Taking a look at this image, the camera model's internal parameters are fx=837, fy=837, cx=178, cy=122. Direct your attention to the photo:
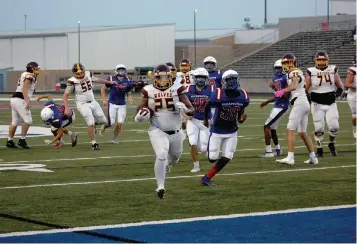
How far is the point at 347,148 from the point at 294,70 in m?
3.71

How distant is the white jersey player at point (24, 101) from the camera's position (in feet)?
59.8

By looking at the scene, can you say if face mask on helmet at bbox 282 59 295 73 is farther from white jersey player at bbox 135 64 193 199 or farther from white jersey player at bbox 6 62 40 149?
white jersey player at bbox 6 62 40 149

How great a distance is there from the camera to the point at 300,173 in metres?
13.3

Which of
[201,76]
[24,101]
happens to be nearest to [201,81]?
[201,76]

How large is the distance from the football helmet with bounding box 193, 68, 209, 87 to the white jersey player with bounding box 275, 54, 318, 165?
1.49 metres

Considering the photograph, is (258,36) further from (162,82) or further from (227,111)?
(162,82)

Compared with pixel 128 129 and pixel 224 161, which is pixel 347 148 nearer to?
pixel 224 161

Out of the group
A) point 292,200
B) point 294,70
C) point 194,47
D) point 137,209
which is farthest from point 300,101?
point 194,47

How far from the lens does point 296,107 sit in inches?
570

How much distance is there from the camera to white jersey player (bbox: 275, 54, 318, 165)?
14.4 metres

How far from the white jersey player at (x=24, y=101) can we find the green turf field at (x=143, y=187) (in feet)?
2.50

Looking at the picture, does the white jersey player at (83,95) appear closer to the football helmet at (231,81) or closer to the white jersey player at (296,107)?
the white jersey player at (296,107)

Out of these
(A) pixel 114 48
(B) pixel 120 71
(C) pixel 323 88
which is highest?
(A) pixel 114 48

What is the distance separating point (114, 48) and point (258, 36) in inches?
492
